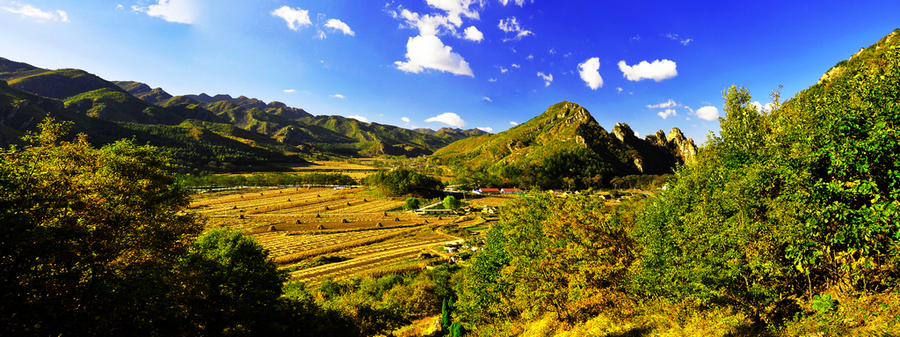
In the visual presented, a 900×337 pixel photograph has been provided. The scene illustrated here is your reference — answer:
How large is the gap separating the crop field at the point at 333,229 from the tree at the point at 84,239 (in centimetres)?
2105

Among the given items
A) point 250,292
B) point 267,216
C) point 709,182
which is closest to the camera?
point 709,182

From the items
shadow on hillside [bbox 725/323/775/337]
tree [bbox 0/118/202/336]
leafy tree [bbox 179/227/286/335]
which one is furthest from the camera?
leafy tree [bbox 179/227/286/335]

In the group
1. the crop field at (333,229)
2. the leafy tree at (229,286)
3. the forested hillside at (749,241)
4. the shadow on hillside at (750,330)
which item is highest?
the forested hillside at (749,241)

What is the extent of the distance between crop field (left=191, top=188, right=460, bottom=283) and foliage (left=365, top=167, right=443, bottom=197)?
838cm

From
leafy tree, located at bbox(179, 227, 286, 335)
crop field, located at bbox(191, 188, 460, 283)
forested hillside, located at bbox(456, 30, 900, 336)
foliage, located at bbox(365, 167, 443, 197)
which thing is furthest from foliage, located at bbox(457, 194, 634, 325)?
foliage, located at bbox(365, 167, 443, 197)

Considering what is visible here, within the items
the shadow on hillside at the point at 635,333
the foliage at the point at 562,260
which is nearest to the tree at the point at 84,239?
the foliage at the point at 562,260

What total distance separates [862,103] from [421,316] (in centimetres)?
4394

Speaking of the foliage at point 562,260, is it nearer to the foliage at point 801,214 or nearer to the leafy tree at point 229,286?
the foliage at point 801,214

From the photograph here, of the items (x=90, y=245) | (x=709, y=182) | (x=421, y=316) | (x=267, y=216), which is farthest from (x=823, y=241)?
(x=267, y=216)

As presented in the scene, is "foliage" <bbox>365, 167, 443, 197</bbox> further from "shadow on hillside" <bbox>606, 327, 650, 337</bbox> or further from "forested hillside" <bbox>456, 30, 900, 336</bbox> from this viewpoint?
"shadow on hillside" <bbox>606, 327, 650, 337</bbox>

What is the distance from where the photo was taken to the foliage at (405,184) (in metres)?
158

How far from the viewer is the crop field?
6581 cm

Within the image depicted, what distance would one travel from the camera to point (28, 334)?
32.0 feet

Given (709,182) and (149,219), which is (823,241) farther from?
(149,219)
